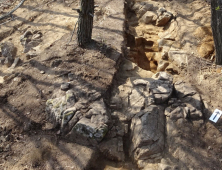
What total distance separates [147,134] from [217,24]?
8.88 ft

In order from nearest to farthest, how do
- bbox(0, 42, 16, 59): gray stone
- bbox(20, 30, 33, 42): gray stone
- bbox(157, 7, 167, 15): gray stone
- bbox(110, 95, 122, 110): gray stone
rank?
bbox(110, 95, 122, 110): gray stone < bbox(0, 42, 16, 59): gray stone < bbox(20, 30, 33, 42): gray stone < bbox(157, 7, 167, 15): gray stone

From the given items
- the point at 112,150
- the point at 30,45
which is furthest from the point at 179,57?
the point at 30,45

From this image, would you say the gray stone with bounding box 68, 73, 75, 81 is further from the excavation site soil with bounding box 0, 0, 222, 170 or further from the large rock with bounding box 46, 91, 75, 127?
the large rock with bounding box 46, 91, 75, 127

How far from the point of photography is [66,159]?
3.45 m

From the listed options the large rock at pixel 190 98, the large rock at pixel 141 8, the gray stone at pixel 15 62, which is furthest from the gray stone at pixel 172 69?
the gray stone at pixel 15 62

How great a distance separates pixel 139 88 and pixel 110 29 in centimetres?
211

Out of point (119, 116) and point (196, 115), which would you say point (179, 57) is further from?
point (119, 116)

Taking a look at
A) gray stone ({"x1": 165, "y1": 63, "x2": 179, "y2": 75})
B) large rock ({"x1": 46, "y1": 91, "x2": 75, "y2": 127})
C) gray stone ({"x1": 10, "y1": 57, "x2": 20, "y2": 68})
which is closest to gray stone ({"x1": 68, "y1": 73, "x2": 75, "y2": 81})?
large rock ({"x1": 46, "y1": 91, "x2": 75, "y2": 127})

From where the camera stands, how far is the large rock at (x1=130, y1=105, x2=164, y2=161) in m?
3.56

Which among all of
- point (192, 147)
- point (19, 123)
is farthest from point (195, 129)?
point (19, 123)

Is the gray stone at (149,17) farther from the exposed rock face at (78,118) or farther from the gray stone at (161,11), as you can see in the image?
the exposed rock face at (78,118)

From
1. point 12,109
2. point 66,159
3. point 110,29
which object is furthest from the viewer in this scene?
point 110,29

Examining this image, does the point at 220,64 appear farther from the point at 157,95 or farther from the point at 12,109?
the point at 12,109

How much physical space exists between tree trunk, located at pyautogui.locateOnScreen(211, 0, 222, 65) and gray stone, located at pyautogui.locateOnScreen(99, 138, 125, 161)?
2975mm
